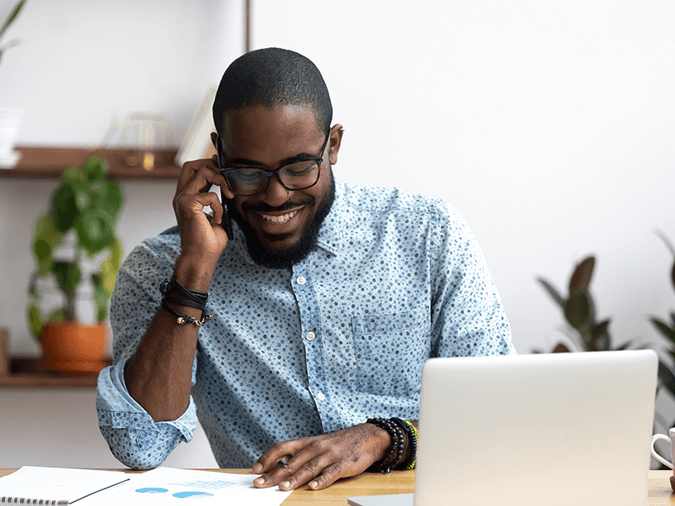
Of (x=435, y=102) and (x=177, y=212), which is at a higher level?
(x=435, y=102)

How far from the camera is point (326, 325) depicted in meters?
1.44

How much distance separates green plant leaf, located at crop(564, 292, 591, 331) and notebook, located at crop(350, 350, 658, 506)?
1303mm

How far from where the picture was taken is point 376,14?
2301 millimetres

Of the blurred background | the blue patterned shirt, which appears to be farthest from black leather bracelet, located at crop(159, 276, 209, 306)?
the blurred background

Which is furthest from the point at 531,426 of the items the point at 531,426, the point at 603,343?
the point at 603,343

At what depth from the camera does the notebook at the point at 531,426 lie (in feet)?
2.49

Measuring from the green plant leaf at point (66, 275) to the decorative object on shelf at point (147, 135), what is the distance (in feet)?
1.30

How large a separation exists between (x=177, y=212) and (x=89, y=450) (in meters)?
1.23

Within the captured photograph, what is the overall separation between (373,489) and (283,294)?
0.51 m

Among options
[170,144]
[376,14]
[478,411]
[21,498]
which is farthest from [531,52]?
[21,498]

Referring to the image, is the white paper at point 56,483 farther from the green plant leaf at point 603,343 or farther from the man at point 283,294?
the green plant leaf at point 603,343

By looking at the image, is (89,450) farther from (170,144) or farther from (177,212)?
(177,212)

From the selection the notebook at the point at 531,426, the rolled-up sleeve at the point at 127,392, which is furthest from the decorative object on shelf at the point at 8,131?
the notebook at the point at 531,426

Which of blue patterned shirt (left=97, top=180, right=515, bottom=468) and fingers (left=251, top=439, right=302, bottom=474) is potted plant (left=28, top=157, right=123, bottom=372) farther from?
fingers (left=251, top=439, right=302, bottom=474)
